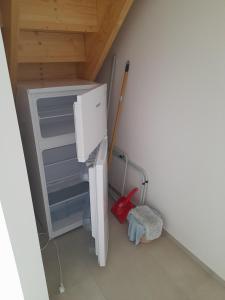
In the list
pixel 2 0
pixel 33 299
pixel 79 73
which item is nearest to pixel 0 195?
pixel 33 299

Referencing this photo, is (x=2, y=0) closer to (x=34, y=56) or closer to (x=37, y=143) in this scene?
(x=34, y=56)

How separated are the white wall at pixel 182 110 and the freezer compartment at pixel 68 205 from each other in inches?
24.3

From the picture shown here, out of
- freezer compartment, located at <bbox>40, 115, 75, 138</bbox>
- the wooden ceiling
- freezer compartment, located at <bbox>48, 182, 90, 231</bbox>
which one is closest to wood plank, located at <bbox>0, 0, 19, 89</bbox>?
the wooden ceiling

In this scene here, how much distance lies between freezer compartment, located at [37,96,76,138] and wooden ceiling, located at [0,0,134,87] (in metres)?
0.27

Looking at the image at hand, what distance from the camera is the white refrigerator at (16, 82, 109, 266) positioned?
121 cm

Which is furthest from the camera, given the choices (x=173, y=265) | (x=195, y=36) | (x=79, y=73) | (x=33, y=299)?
(x=79, y=73)

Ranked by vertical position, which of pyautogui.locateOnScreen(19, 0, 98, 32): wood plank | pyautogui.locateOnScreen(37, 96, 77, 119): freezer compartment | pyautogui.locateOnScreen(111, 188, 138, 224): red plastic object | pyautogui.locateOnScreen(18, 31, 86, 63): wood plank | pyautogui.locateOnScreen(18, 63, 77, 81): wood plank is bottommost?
pyautogui.locateOnScreen(111, 188, 138, 224): red plastic object

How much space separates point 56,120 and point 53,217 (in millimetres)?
865

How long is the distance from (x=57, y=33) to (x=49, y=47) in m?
0.12

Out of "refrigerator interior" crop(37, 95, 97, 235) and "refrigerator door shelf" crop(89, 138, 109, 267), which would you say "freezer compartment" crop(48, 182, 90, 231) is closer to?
"refrigerator interior" crop(37, 95, 97, 235)

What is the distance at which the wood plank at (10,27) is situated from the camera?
3.46ft

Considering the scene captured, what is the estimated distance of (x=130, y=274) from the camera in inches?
59.4

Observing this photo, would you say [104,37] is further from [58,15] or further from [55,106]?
[55,106]

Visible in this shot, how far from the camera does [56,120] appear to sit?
186 centimetres
